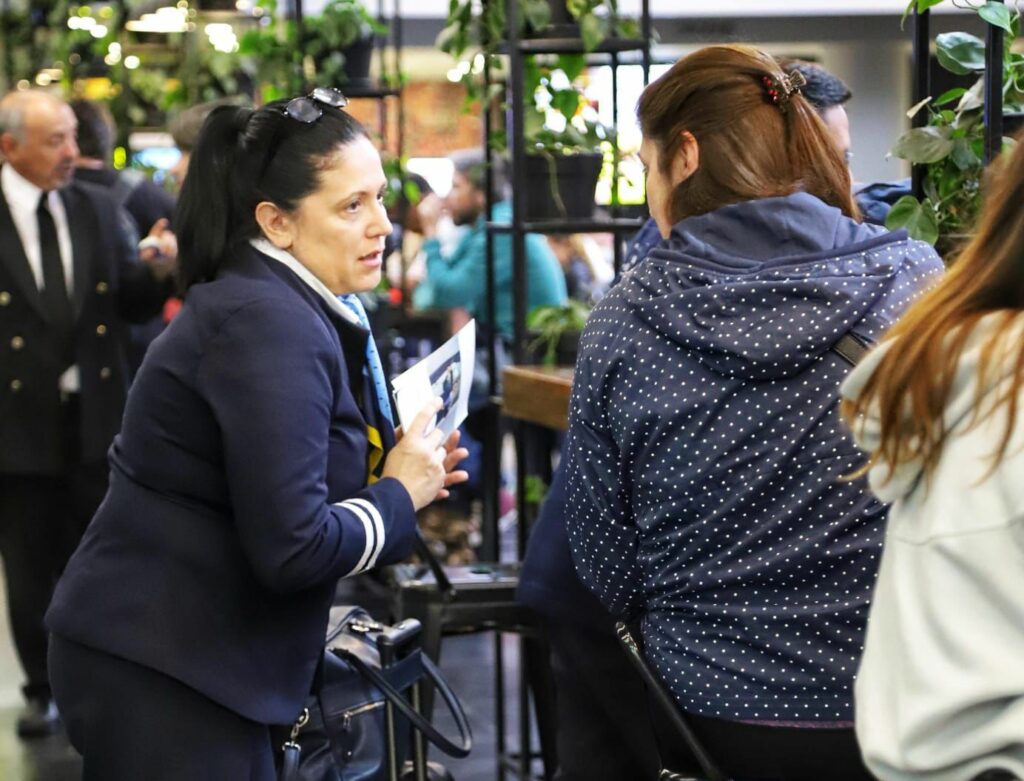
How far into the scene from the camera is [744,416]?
199 centimetres

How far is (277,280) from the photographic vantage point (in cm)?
223

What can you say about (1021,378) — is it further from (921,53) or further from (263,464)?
(921,53)

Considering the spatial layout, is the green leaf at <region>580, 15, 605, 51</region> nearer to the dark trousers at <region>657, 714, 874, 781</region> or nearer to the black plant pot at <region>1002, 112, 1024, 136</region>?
the black plant pot at <region>1002, 112, 1024, 136</region>

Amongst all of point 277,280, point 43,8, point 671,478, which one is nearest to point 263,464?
point 277,280

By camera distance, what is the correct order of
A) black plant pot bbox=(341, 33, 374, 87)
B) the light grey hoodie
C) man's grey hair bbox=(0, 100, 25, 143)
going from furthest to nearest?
black plant pot bbox=(341, 33, 374, 87), man's grey hair bbox=(0, 100, 25, 143), the light grey hoodie

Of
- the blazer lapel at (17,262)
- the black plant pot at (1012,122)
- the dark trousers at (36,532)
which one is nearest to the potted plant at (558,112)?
the blazer lapel at (17,262)

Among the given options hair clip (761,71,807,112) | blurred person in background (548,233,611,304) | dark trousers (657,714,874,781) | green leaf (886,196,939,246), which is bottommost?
blurred person in background (548,233,611,304)

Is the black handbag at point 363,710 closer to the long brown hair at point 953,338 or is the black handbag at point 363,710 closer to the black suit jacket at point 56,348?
the long brown hair at point 953,338

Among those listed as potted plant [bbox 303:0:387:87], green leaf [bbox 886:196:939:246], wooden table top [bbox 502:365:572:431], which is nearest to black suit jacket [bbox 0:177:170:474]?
wooden table top [bbox 502:365:572:431]

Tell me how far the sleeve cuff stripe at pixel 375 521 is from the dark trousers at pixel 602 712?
937mm

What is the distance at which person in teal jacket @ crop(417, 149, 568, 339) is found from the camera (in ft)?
21.9

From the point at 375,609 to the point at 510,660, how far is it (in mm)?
561

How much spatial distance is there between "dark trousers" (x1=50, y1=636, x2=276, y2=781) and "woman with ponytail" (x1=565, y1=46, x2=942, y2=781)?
1.83 ft

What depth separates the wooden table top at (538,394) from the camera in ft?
12.1
